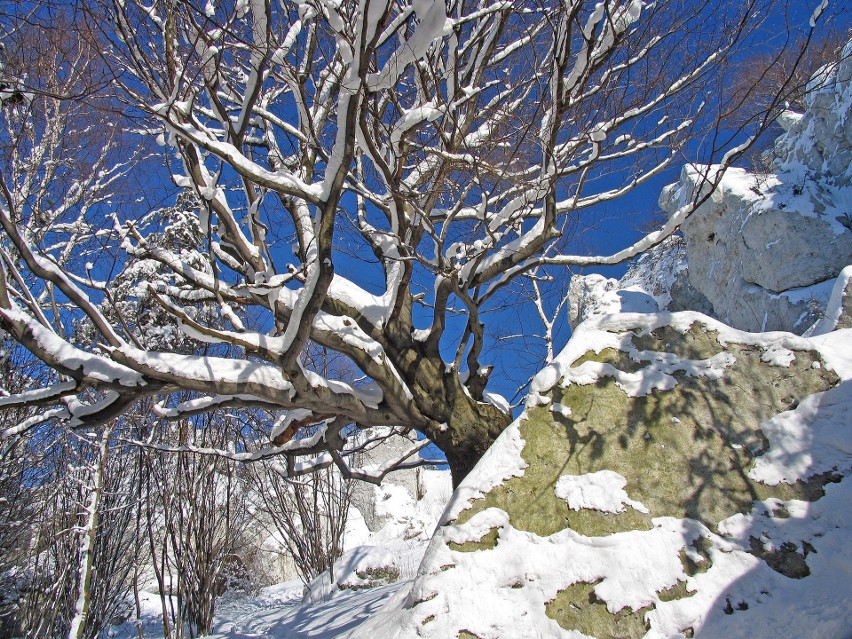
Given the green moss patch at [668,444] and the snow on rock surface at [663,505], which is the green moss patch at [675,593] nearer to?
the snow on rock surface at [663,505]

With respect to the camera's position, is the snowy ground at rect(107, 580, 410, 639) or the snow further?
the snowy ground at rect(107, 580, 410, 639)

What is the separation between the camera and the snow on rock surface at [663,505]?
1877 mm

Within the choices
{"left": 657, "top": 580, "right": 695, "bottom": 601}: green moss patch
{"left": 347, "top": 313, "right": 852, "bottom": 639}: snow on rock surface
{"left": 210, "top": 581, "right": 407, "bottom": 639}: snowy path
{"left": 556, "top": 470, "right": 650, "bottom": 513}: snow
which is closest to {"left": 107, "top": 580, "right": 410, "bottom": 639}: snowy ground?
{"left": 210, "top": 581, "right": 407, "bottom": 639}: snowy path

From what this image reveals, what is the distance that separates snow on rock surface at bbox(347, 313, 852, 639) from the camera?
188cm

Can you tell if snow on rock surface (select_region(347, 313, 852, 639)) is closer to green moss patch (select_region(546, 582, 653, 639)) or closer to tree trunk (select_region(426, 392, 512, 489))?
green moss patch (select_region(546, 582, 653, 639))

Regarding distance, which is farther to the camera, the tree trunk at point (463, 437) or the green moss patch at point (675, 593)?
the tree trunk at point (463, 437)

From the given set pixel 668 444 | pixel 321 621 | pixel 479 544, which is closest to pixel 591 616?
pixel 479 544

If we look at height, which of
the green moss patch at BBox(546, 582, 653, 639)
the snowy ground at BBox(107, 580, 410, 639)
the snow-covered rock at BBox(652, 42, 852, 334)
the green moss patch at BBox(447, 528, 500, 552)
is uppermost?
the snow-covered rock at BBox(652, 42, 852, 334)

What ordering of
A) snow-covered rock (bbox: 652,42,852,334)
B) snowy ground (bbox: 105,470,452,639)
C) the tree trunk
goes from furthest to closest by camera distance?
snow-covered rock (bbox: 652,42,852,334)
snowy ground (bbox: 105,470,452,639)
the tree trunk

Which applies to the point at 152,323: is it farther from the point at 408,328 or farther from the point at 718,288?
the point at 718,288

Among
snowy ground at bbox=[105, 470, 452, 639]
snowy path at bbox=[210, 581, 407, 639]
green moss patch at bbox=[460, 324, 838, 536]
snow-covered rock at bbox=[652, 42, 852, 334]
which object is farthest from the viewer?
snow-covered rock at bbox=[652, 42, 852, 334]

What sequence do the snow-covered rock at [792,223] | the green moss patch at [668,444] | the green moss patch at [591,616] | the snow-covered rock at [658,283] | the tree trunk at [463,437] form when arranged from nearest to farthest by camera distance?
1. the green moss patch at [591,616]
2. the green moss patch at [668,444]
3. the tree trunk at [463,437]
4. the snow-covered rock at [792,223]
5. the snow-covered rock at [658,283]

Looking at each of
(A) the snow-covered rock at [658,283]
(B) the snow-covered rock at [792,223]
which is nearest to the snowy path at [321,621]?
(B) the snow-covered rock at [792,223]

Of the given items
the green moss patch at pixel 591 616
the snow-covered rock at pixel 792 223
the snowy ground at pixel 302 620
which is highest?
the snow-covered rock at pixel 792 223
